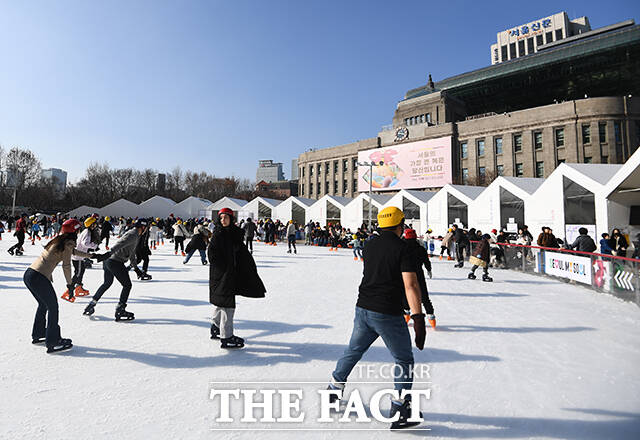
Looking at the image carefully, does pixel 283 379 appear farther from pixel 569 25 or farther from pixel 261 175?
pixel 261 175

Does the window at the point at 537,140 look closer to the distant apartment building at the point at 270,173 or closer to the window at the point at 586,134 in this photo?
the window at the point at 586,134

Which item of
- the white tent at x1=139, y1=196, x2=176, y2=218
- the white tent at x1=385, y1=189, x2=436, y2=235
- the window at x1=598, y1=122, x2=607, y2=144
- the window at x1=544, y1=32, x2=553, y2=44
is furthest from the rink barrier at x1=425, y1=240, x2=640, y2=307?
the window at x1=544, y1=32, x2=553, y2=44

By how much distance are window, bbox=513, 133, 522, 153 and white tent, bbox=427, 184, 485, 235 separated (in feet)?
68.5

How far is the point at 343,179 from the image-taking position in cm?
5212

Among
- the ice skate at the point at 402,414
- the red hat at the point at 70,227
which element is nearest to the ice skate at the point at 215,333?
the red hat at the point at 70,227

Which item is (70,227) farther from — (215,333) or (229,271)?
(215,333)

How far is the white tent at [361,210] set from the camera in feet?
83.7

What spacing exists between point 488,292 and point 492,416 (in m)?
5.49

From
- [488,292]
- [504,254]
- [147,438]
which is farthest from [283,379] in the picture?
[504,254]

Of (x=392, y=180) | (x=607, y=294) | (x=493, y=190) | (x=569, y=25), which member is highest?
(x=569, y=25)

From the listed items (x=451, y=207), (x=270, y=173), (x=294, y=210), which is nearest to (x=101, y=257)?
(x=451, y=207)

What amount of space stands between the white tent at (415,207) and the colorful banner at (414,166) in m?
15.4

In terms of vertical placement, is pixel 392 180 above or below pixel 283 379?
above

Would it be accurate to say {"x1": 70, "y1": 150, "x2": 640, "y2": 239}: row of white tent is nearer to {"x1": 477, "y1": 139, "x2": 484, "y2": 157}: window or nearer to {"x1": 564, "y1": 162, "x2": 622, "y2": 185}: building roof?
{"x1": 564, "y1": 162, "x2": 622, "y2": 185}: building roof
